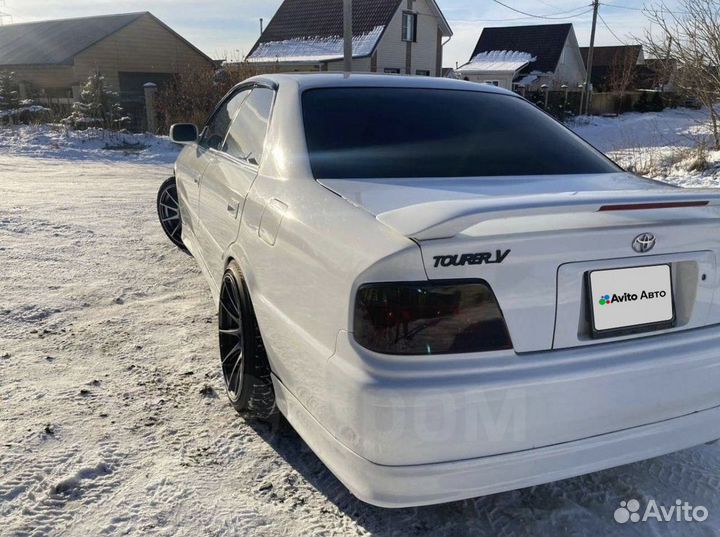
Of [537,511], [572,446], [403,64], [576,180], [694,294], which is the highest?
[403,64]

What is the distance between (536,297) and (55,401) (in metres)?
2.40

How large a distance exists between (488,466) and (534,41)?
47523mm

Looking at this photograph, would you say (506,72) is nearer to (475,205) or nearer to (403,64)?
(403,64)

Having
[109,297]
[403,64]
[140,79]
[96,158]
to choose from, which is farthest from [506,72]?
[109,297]

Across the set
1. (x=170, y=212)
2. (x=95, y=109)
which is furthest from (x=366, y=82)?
(x=95, y=109)

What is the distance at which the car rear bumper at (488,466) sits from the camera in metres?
1.79

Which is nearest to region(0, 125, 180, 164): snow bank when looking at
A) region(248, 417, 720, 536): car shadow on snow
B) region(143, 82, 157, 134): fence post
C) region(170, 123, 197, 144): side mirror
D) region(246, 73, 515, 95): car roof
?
region(143, 82, 157, 134): fence post

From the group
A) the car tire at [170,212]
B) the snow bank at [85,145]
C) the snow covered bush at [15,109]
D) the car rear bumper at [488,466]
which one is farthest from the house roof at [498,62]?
the car rear bumper at [488,466]

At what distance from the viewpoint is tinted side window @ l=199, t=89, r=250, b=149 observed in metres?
3.85

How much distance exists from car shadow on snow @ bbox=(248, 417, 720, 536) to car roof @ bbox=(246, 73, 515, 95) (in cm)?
182

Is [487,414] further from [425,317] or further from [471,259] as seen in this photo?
[471,259]

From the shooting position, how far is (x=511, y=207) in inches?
70.2

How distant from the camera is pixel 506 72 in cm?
4125

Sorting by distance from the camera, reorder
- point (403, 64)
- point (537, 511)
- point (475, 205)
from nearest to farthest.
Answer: point (475, 205) < point (537, 511) < point (403, 64)
